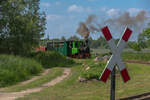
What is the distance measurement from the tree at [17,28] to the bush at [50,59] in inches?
67.1

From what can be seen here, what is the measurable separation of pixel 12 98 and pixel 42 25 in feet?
65.0

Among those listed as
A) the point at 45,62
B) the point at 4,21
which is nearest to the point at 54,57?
the point at 45,62

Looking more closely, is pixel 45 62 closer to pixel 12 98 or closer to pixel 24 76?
pixel 24 76

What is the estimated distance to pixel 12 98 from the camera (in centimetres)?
880

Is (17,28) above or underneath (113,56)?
above

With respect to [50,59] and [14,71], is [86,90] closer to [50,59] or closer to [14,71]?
[14,71]

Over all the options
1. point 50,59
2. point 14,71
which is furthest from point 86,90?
point 50,59

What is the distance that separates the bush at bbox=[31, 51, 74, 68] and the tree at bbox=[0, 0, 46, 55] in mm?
1703

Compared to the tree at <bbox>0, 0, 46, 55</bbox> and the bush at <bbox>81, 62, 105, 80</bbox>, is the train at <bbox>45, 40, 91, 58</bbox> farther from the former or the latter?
the bush at <bbox>81, 62, 105, 80</bbox>

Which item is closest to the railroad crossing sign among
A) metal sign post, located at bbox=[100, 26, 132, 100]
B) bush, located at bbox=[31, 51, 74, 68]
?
metal sign post, located at bbox=[100, 26, 132, 100]

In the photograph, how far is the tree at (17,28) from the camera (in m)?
24.0

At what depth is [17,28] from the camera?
24547 mm

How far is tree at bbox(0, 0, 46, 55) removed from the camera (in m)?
24.0

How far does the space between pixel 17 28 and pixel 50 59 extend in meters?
4.73
